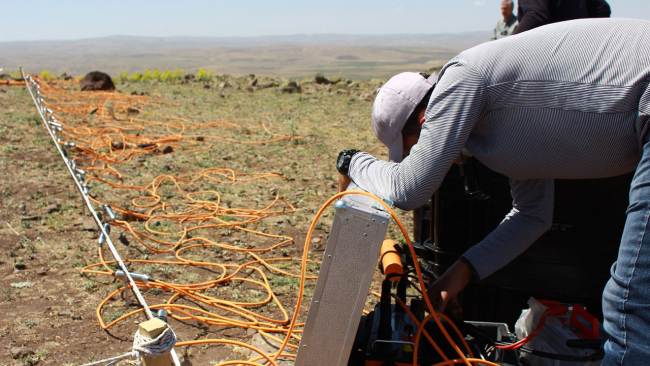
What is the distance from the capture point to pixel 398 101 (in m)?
1.65

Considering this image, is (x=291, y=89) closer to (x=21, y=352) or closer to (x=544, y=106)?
(x=21, y=352)

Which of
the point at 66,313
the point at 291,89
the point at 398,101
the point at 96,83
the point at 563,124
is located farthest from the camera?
the point at 96,83

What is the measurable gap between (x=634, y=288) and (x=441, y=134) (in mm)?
605

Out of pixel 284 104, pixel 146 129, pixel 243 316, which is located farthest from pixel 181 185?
pixel 284 104

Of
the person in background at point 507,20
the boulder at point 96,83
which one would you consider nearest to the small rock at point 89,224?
the person in background at point 507,20

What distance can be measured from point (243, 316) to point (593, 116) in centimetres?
203

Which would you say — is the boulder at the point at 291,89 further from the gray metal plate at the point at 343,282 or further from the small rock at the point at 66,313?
the gray metal plate at the point at 343,282

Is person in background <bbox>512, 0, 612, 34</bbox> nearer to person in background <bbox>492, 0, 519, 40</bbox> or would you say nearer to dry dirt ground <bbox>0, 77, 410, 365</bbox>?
dry dirt ground <bbox>0, 77, 410, 365</bbox>

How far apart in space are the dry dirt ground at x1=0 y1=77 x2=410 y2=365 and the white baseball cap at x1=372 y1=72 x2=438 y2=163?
1.37 m

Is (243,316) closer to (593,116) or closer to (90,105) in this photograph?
(593,116)

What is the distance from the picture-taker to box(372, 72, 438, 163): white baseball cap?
164cm

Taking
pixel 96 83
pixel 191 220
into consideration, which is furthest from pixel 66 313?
pixel 96 83

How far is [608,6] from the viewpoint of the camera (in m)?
2.96

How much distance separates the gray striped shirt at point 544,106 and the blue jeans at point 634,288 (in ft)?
0.40
